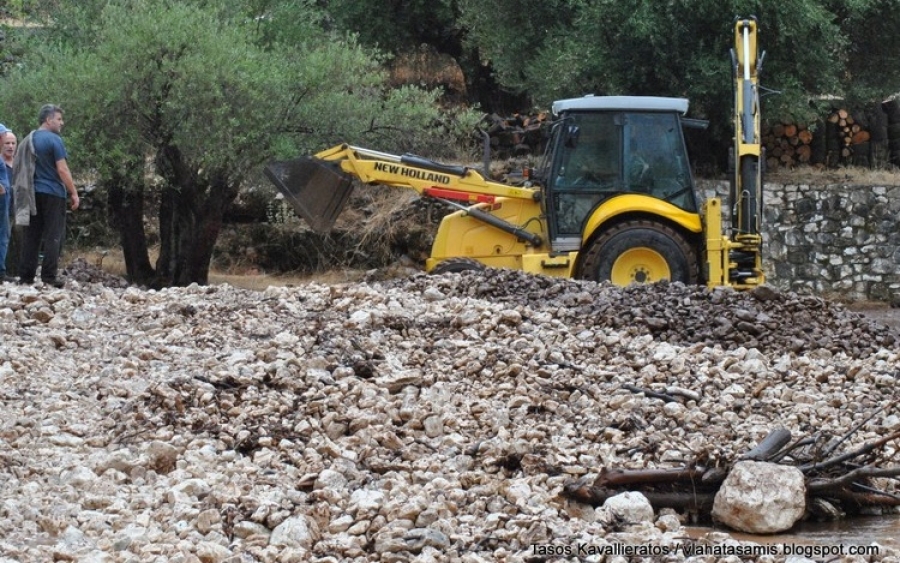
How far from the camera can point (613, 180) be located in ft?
50.1

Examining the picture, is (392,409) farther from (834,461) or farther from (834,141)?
(834,141)

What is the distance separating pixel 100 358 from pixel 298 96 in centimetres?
1017

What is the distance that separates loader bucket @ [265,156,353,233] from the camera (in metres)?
16.1

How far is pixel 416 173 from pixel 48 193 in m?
4.30

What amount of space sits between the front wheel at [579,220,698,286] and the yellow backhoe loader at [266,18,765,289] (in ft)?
0.03

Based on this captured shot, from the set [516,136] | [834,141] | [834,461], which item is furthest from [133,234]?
[834,461]

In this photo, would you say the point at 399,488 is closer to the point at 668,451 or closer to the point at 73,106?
the point at 668,451

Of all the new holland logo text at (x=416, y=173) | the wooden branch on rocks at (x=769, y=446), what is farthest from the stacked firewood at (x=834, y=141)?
the wooden branch on rocks at (x=769, y=446)

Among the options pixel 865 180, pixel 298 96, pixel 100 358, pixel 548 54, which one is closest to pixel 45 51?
pixel 298 96

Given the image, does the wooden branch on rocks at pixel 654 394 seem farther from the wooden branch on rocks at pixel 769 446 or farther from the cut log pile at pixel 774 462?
the cut log pile at pixel 774 462

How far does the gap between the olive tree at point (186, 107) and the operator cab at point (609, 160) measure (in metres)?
4.85

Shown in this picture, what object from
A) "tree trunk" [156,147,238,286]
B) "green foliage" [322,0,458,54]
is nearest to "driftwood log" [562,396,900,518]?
"tree trunk" [156,147,238,286]

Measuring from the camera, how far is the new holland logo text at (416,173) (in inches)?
620

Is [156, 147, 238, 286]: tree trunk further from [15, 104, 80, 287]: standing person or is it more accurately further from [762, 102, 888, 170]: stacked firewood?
[762, 102, 888, 170]: stacked firewood
